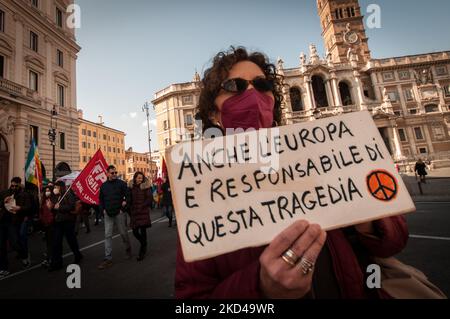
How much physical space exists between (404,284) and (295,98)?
42.3m

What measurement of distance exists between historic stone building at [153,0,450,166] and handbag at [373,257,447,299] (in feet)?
118

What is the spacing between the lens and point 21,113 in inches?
608

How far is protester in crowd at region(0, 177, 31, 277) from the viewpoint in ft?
16.5

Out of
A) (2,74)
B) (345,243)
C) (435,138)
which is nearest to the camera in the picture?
(345,243)

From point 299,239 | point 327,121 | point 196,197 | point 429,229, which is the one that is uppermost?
point 327,121

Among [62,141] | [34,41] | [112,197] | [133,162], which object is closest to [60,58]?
[34,41]

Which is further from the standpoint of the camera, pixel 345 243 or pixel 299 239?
pixel 345 243

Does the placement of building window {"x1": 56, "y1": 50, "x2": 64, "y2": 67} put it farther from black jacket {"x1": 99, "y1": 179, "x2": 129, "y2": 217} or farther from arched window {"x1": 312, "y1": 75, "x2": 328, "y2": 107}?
arched window {"x1": 312, "y1": 75, "x2": 328, "y2": 107}

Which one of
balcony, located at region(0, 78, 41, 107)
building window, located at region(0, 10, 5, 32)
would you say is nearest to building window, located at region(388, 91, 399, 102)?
balcony, located at region(0, 78, 41, 107)

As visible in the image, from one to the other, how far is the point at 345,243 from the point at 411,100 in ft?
170

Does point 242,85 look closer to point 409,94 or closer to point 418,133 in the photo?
point 418,133

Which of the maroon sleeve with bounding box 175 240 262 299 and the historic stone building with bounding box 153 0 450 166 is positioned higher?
the historic stone building with bounding box 153 0 450 166

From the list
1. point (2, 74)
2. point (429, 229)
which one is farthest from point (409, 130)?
point (2, 74)
